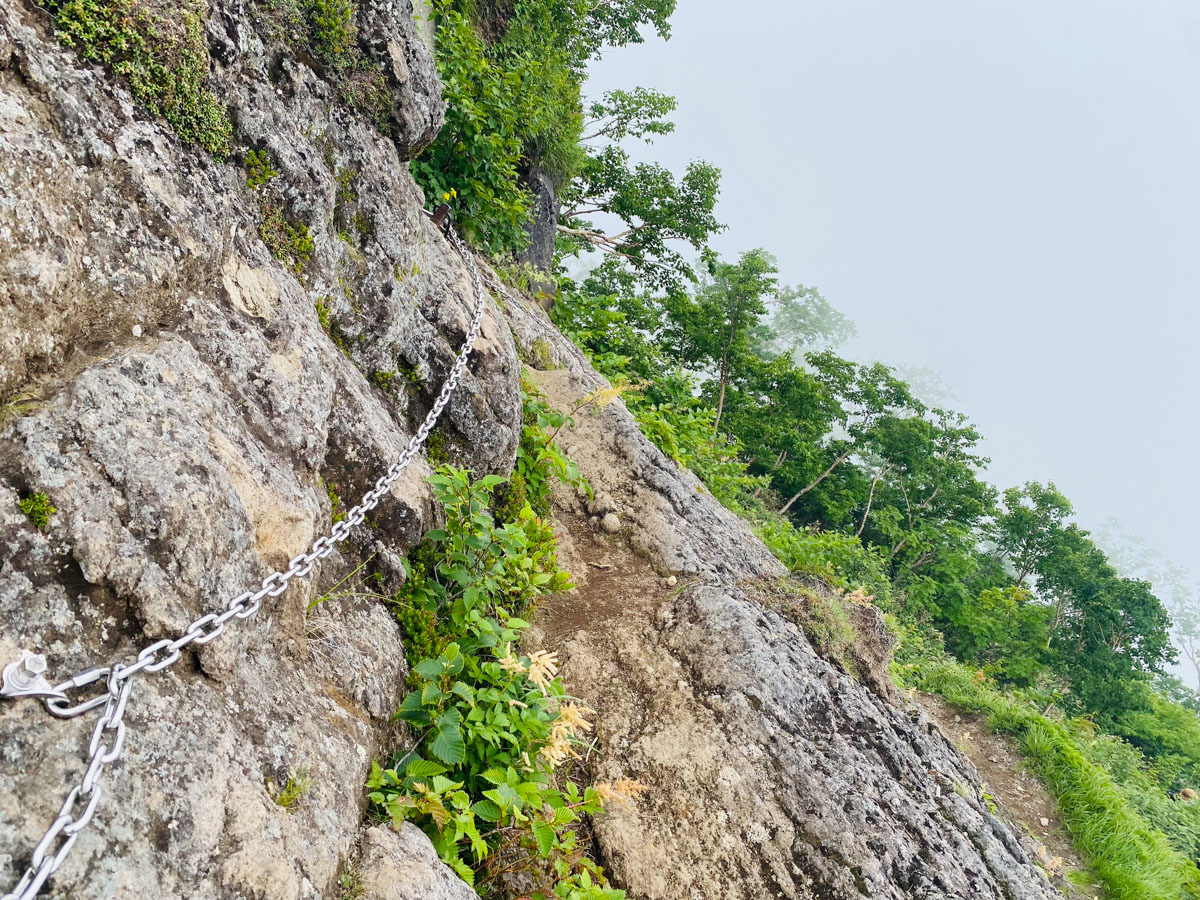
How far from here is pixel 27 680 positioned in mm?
1378

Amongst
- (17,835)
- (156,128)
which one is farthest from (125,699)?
(156,128)

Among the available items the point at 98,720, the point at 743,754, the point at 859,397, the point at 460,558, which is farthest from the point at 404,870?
the point at 859,397

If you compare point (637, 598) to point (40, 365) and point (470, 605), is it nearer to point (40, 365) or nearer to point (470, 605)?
point (470, 605)

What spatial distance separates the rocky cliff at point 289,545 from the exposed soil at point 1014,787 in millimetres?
4414

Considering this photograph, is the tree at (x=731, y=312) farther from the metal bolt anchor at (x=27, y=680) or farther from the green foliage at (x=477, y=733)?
the metal bolt anchor at (x=27, y=680)

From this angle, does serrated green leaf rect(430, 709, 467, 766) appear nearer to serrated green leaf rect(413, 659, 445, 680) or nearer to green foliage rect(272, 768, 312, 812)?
serrated green leaf rect(413, 659, 445, 680)

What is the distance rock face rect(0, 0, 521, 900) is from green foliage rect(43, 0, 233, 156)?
0.09m

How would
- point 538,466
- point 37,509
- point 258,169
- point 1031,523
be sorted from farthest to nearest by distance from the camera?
point 1031,523 → point 538,466 → point 258,169 → point 37,509

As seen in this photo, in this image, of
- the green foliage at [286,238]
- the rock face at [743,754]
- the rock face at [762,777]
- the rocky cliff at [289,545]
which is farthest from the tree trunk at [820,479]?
the green foliage at [286,238]

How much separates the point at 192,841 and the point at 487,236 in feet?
24.1

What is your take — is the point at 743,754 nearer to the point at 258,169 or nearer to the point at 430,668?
the point at 430,668

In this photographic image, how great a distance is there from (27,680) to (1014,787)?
39.3ft

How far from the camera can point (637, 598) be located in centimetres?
487

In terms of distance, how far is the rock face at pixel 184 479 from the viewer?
153cm
